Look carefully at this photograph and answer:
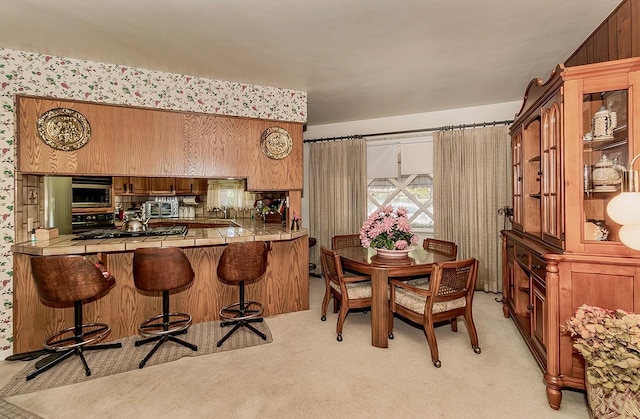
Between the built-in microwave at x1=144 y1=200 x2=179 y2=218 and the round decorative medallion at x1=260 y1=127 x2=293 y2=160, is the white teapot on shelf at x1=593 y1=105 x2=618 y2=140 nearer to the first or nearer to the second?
the round decorative medallion at x1=260 y1=127 x2=293 y2=160

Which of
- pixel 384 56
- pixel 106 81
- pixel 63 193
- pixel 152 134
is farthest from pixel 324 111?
pixel 63 193

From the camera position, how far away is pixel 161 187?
18.9ft

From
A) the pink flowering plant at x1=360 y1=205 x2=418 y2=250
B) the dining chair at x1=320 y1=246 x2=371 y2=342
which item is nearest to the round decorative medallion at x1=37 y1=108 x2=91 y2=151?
the dining chair at x1=320 y1=246 x2=371 y2=342

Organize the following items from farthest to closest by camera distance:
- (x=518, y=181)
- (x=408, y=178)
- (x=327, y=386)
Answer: (x=408, y=178), (x=518, y=181), (x=327, y=386)

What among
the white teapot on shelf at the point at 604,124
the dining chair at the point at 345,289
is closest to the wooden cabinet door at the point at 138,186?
the dining chair at the point at 345,289

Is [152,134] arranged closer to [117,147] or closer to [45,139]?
[117,147]

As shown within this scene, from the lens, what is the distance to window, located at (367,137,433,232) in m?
4.64

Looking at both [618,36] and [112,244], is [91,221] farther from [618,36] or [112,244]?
[618,36]

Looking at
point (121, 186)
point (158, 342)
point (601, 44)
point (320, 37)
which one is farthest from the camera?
point (121, 186)

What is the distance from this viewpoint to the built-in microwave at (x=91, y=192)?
4.12 metres

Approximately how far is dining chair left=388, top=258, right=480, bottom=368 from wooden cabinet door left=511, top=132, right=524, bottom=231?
38.2 inches

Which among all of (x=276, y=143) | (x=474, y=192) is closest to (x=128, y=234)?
(x=276, y=143)

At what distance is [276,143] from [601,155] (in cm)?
281

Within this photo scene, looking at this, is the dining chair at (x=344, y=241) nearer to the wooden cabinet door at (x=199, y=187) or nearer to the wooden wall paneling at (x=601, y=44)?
the wooden wall paneling at (x=601, y=44)
